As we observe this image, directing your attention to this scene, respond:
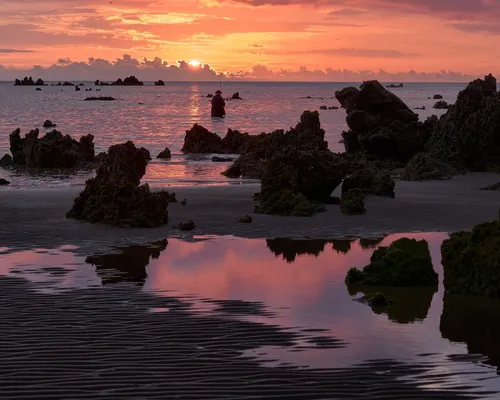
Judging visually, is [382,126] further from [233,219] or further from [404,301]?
[404,301]

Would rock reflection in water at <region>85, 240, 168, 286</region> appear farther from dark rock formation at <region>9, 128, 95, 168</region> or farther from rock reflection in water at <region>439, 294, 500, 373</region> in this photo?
dark rock formation at <region>9, 128, 95, 168</region>

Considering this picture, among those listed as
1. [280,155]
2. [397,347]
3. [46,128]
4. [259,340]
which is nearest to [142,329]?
[259,340]

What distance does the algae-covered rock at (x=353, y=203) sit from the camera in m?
21.6

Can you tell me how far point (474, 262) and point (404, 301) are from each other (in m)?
1.36

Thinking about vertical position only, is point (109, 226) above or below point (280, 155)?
below

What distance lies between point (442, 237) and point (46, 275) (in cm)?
886

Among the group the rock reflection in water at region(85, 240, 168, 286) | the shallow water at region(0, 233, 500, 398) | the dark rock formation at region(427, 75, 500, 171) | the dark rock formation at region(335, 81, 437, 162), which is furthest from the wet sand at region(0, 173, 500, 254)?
the dark rock formation at region(335, 81, 437, 162)

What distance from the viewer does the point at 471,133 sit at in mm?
34312

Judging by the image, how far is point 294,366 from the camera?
959 centimetres

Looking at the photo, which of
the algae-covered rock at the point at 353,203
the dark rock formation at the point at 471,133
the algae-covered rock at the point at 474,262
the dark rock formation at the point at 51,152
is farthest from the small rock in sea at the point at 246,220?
the dark rock formation at the point at 51,152

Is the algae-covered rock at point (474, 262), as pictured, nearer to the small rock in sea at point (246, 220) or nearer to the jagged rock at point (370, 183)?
the small rock in sea at point (246, 220)

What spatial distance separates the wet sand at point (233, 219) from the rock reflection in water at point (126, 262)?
0.65 m

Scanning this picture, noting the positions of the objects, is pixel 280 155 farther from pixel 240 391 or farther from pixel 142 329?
pixel 240 391

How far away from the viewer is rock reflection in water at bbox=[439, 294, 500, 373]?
10.6m
